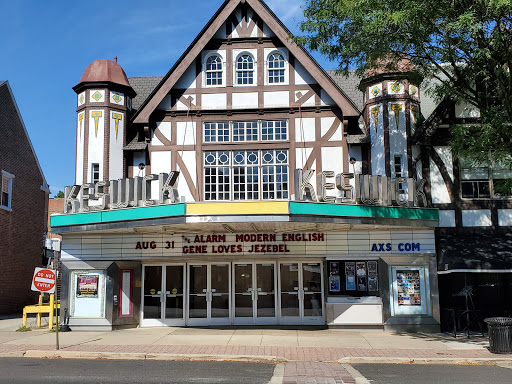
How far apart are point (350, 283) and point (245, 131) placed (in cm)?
646

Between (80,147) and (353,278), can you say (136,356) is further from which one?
(80,147)

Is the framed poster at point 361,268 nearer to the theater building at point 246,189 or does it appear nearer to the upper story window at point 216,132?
the theater building at point 246,189

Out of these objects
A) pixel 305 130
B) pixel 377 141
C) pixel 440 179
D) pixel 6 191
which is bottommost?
pixel 440 179

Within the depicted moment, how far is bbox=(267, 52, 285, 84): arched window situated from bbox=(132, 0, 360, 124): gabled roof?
0.58 meters

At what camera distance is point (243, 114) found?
1934 centimetres

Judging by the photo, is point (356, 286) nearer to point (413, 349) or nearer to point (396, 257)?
point (396, 257)

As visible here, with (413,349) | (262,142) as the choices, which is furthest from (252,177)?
(413,349)

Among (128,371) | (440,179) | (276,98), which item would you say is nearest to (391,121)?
(440,179)

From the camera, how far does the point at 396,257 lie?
17.8 m

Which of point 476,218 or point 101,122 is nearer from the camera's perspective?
point 476,218

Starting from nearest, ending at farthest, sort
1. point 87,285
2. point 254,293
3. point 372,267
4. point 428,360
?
point 428,360
point 372,267
point 87,285
point 254,293

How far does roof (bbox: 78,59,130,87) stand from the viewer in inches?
766

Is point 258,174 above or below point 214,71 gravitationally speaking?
below

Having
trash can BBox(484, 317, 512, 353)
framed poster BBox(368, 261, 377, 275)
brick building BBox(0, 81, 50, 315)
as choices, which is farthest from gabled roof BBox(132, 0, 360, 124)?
brick building BBox(0, 81, 50, 315)
